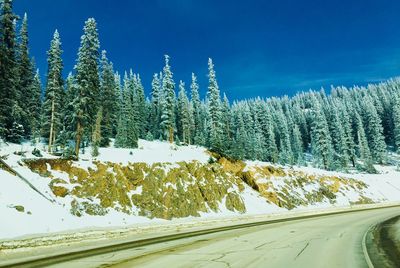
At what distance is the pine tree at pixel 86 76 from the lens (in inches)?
1570

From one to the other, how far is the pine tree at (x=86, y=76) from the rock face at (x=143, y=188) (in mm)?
6829

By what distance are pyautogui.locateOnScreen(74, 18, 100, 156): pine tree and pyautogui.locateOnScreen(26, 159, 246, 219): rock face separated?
6.83m

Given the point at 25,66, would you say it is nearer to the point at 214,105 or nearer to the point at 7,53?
the point at 7,53

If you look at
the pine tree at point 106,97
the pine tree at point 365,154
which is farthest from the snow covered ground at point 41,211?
the pine tree at point 365,154

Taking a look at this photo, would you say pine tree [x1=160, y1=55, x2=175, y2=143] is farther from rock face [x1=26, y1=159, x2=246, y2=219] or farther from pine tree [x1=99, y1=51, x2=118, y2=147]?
rock face [x1=26, y1=159, x2=246, y2=219]

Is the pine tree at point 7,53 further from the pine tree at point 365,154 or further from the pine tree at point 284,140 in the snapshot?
the pine tree at point 365,154

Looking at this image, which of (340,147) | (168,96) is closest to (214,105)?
(168,96)

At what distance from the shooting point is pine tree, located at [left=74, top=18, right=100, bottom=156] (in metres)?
39.9

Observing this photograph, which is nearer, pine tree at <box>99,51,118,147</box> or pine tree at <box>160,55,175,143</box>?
pine tree at <box>99,51,118,147</box>

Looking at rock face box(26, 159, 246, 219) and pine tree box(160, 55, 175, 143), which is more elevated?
pine tree box(160, 55, 175, 143)

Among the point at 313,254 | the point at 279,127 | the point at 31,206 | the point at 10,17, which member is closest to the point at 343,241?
the point at 313,254

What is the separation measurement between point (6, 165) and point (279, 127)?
102m

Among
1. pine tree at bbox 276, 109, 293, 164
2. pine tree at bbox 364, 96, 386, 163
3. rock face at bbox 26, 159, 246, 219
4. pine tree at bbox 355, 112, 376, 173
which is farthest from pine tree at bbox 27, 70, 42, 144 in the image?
pine tree at bbox 364, 96, 386, 163

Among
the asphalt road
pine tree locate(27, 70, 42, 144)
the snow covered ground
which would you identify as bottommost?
the asphalt road
